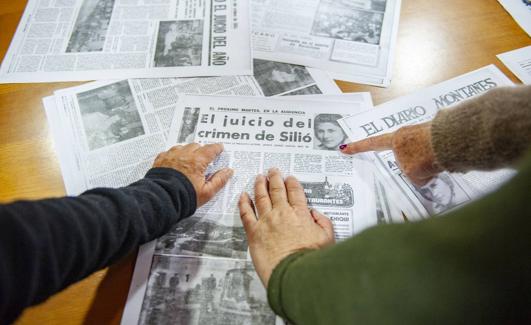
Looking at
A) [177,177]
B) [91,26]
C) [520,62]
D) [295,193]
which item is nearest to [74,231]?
[177,177]

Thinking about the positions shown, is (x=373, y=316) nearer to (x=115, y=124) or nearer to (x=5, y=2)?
(x=115, y=124)

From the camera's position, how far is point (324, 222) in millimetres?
504

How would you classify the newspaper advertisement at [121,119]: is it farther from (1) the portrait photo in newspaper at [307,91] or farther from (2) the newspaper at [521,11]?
(2) the newspaper at [521,11]

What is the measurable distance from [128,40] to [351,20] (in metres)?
0.42

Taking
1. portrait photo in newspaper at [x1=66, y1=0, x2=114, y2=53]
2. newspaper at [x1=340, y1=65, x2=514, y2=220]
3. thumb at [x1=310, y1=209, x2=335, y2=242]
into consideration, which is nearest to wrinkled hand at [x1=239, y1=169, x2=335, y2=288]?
thumb at [x1=310, y1=209, x2=335, y2=242]

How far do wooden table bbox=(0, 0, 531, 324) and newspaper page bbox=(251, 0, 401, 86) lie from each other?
27mm

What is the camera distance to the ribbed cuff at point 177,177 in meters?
0.50

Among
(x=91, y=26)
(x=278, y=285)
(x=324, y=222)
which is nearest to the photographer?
(x=278, y=285)

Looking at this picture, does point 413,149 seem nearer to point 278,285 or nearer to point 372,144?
point 372,144

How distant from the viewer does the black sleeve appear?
32 cm

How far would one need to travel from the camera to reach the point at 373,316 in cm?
29

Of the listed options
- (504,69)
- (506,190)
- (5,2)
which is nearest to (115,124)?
(5,2)

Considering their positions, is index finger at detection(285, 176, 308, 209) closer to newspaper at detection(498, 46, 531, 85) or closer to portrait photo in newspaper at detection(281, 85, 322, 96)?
portrait photo in newspaper at detection(281, 85, 322, 96)

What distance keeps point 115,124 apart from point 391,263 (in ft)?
1.59
